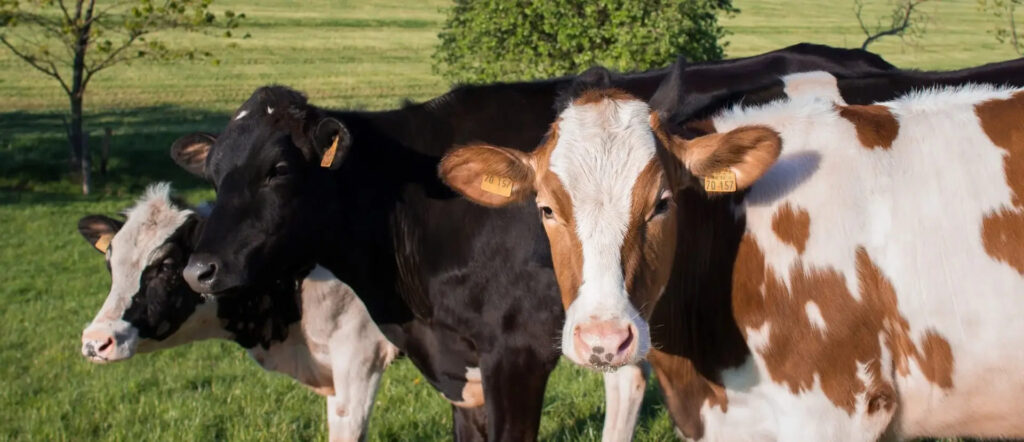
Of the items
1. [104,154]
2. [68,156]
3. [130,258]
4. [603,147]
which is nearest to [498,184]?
[603,147]

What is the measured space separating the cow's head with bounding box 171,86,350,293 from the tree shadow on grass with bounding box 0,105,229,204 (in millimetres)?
21580

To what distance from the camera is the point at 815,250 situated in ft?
13.7

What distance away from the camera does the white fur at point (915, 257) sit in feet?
13.3

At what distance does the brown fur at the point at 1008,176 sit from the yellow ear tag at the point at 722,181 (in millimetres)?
874

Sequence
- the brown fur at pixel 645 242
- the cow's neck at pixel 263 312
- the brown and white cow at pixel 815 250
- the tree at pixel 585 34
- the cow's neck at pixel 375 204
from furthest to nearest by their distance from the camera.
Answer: the tree at pixel 585 34 → the cow's neck at pixel 263 312 → the cow's neck at pixel 375 204 → the brown and white cow at pixel 815 250 → the brown fur at pixel 645 242

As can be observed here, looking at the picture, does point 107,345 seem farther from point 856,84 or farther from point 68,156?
point 68,156

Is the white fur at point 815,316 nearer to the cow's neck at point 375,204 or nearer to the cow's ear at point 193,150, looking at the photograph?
the cow's neck at point 375,204

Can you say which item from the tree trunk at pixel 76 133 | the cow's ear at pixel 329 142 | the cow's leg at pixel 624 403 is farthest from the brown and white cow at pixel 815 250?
the tree trunk at pixel 76 133

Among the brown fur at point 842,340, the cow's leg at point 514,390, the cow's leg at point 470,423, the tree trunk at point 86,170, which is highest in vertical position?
the brown fur at point 842,340

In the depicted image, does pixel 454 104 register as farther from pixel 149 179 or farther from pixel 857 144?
pixel 149 179

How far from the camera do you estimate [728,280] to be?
4344 mm

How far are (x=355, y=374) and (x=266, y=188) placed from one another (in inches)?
55.7

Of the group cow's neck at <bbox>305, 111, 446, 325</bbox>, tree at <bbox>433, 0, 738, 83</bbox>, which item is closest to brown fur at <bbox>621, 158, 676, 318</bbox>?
cow's neck at <bbox>305, 111, 446, 325</bbox>

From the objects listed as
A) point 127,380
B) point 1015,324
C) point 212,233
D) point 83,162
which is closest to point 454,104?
point 212,233
